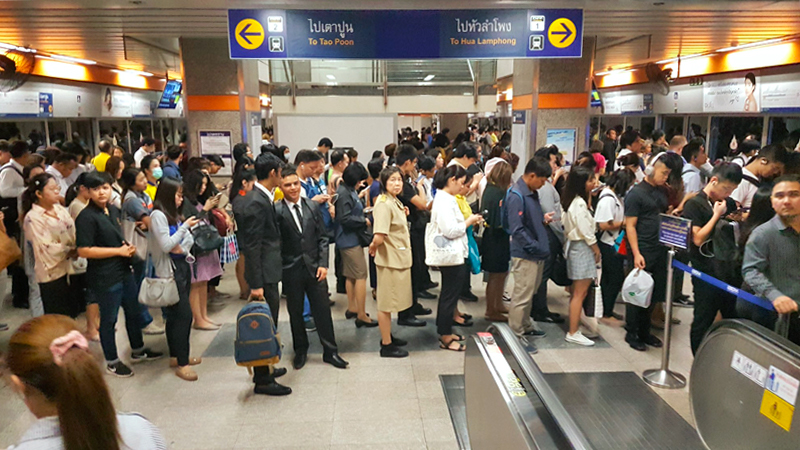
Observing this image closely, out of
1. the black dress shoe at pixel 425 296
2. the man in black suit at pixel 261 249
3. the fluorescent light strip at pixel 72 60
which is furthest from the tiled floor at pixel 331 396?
the fluorescent light strip at pixel 72 60

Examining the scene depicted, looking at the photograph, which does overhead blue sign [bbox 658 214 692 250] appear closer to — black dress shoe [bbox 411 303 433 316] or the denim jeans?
black dress shoe [bbox 411 303 433 316]

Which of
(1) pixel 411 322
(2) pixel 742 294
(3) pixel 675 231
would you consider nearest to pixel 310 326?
(1) pixel 411 322

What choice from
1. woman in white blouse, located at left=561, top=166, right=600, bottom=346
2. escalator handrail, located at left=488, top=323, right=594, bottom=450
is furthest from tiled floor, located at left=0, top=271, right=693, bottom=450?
escalator handrail, located at left=488, top=323, right=594, bottom=450

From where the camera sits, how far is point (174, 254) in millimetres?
4551

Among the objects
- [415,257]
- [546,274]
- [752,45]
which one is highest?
[752,45]

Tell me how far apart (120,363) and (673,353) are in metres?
4.95

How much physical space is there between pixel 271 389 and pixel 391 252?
1.48 meters

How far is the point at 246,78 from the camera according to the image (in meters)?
8.97

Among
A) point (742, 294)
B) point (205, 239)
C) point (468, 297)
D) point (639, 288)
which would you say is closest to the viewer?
point (742, 294)

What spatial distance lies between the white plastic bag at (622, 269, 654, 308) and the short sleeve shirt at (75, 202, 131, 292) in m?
4.34

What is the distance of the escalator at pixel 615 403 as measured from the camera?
7.70 ft

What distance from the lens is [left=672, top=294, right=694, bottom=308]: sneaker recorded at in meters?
6.37

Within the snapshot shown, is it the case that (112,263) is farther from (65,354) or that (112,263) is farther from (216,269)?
(65,354)

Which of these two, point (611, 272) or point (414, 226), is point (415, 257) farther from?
point (611, 272)
